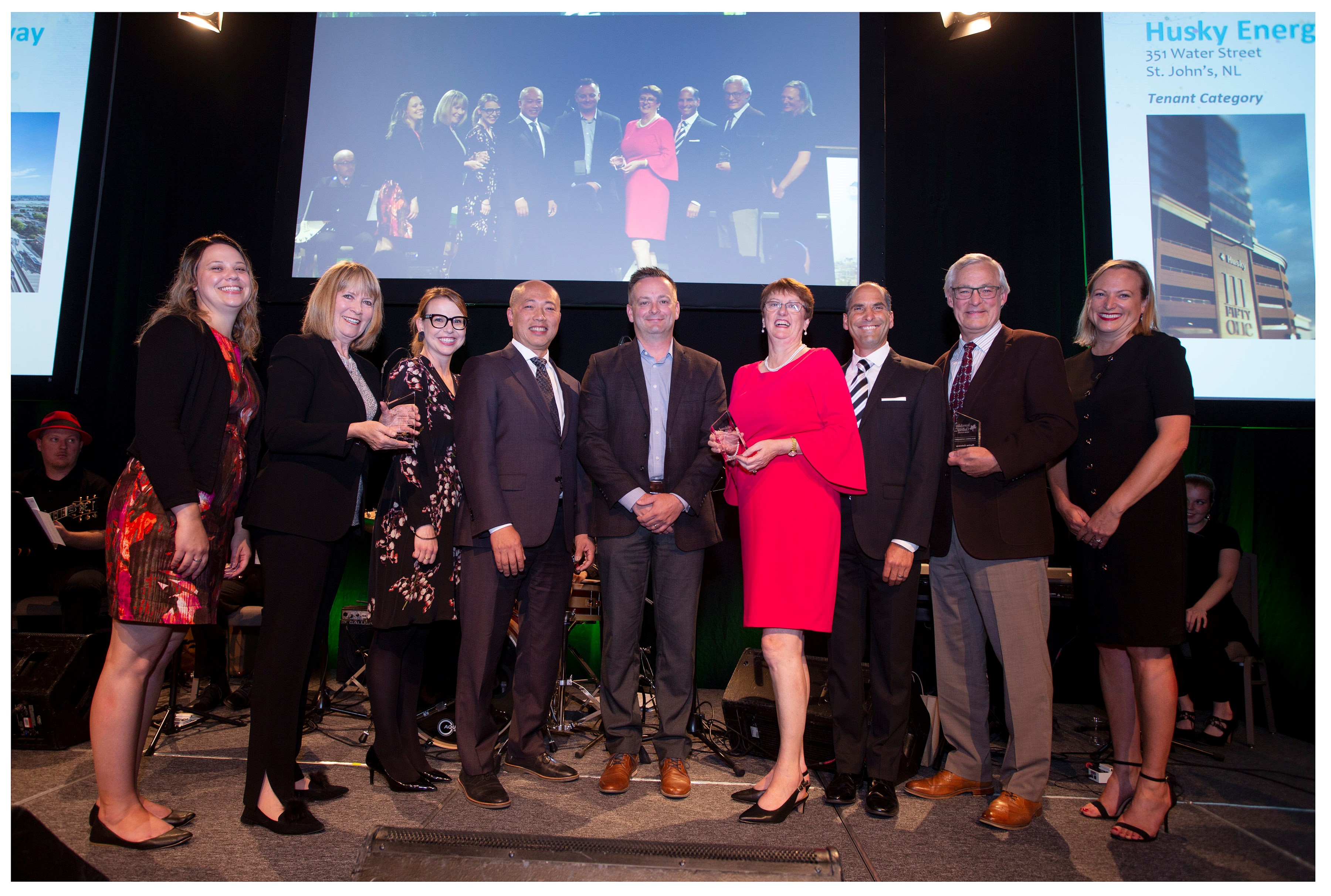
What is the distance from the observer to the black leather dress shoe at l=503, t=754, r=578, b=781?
2793mm

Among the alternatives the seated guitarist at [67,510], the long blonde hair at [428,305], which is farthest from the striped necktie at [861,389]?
the seated guitarist at [67,510]

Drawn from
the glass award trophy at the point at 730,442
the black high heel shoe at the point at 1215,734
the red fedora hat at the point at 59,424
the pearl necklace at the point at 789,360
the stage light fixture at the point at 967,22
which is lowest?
the black high heel shoe at the point at 1215,734

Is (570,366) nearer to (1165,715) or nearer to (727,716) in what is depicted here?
(727,716)

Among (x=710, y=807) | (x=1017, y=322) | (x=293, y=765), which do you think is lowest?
(x=710, y=807)

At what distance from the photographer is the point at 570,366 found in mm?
4418

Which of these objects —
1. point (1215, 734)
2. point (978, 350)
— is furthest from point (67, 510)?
point (1215, 734)

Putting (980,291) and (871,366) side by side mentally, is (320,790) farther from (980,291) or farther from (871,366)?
(980,291)

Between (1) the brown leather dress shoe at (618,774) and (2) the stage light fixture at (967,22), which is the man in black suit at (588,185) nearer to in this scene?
(2) the stage light fixture at (967,22)

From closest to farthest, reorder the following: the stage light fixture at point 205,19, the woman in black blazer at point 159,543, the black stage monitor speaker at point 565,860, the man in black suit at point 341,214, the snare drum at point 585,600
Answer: the black stage monitor speaker at point 565,860, the woman in black blazer at point 159,543, the snare drum at point 585,600, the man in black suit at point 341,214, the stage light fixture at point 205,19

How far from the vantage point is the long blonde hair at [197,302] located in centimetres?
226

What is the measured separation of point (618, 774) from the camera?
271 cm

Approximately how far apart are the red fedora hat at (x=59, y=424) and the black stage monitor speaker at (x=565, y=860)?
3.97m
